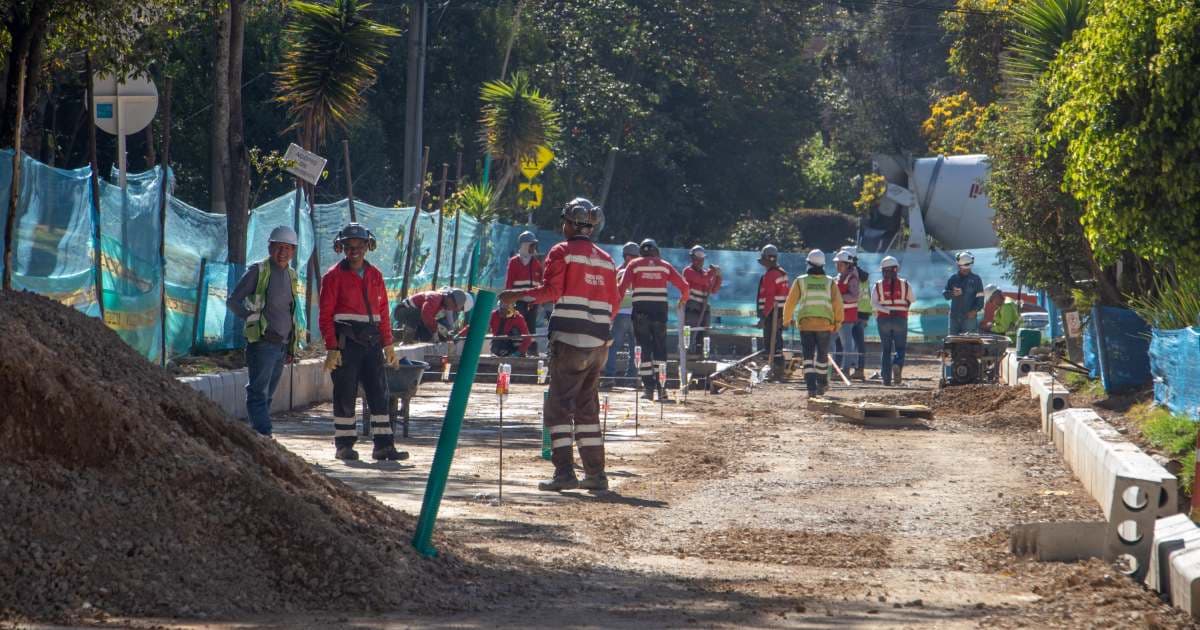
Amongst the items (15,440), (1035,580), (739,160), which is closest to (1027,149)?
(1035,580)

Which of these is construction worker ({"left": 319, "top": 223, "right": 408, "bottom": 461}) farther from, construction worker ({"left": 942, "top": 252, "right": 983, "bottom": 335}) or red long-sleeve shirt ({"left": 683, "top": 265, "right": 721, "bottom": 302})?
construction worker ({"left": 942, "top": 252, "right": 983, "bottom": 335})

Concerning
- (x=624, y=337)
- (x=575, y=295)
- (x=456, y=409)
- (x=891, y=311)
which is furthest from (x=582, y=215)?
(x=624, y=337)

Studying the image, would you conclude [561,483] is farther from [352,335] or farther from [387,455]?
[352,335]

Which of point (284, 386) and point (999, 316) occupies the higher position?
point (999, 316)

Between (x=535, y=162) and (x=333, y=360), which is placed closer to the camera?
(x=333, y=360)

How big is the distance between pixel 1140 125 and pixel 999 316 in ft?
43.2

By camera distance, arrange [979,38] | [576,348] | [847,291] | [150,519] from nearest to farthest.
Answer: [150,519] < [576,348] < [847,291] < [979,38]

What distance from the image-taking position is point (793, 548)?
898 centimetres

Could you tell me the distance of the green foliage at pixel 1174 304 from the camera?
48.5ft

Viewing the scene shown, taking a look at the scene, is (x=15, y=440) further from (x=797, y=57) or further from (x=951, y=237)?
(x=797, y=57)

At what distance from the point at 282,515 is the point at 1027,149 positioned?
47.7ft

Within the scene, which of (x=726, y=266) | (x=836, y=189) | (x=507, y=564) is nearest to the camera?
(x=507, y=564)

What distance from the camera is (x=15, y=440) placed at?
6.87 meters

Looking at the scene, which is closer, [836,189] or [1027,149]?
[1027,149]
